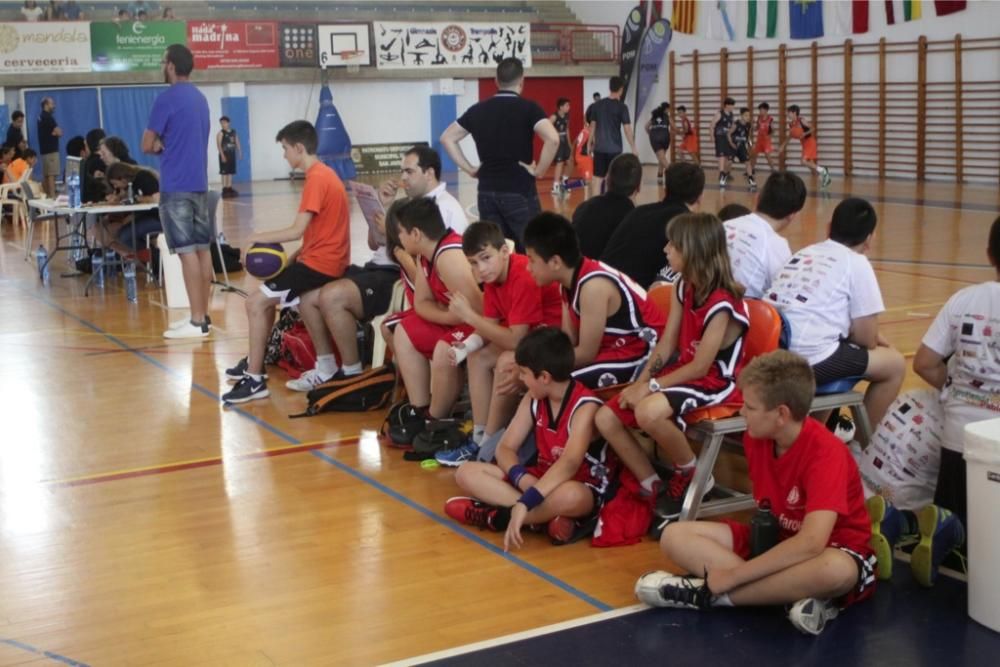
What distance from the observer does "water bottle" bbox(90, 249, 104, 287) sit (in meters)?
10.2

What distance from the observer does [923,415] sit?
392 centimetres

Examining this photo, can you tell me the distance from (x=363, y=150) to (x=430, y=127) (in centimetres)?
156

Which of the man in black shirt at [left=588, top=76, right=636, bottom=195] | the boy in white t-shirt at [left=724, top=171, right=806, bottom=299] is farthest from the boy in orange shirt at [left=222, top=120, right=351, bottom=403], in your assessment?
the man in black shirt at [left=588, top=76, right=636, bottom=195]

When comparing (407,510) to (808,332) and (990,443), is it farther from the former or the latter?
(990,443)

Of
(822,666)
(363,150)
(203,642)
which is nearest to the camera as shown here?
(822,666)

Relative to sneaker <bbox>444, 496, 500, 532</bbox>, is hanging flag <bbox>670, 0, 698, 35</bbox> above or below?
above

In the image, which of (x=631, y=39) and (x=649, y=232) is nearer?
(x=649, y=232)

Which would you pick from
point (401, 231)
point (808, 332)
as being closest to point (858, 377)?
point (808, 332)

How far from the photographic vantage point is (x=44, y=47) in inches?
818

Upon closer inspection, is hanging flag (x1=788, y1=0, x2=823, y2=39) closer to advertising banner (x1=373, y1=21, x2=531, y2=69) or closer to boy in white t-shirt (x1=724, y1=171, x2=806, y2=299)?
advertising banner (x1=373, y1=21, x2=531, y2=69)

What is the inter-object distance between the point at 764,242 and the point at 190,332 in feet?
14.7

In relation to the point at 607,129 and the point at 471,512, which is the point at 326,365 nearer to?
the point at 471,512

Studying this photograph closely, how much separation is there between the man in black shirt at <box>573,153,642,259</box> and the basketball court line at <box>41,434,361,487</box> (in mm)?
1461

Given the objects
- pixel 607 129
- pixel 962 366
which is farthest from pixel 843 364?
pixel 607 129
